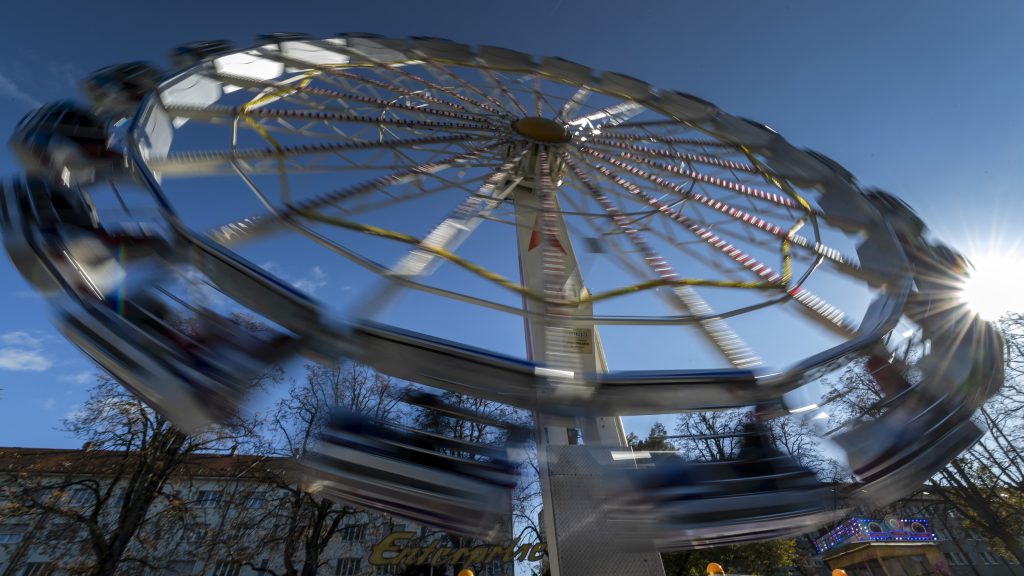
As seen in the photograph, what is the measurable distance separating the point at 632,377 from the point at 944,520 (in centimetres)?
2216

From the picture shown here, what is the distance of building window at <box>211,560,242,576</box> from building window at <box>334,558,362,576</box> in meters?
5.91

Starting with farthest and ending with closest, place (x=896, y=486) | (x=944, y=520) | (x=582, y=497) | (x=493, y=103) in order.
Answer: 1. (x=944, y=520)
2. (x=493, y=103)
3. (x=582, y=497)
4. (x=896, y=486)

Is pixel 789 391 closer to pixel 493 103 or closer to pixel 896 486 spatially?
pixel 896 486

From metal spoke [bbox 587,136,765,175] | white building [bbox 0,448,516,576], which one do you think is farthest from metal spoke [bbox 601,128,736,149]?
white building [bbox 0,448,516,576]

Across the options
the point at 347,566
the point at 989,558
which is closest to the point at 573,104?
the point at 347,566

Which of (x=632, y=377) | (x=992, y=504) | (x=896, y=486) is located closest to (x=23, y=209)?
(x=632, y=377)

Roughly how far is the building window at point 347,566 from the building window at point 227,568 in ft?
19.4

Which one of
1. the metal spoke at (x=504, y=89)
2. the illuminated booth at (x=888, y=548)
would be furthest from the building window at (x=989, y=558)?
the metal spoke at (x=504, y=89)

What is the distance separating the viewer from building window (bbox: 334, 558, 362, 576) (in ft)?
77.7

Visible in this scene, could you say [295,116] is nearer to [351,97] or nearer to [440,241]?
[351,97]

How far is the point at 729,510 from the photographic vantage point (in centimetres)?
314

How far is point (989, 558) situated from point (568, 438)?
43.7m

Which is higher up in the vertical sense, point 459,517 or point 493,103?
point 493,103

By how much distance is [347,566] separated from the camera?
24.1 meters
